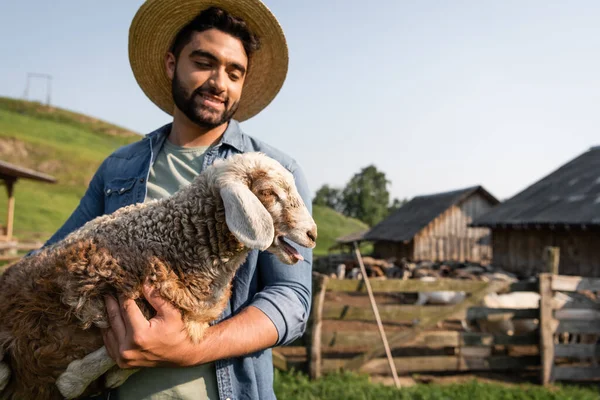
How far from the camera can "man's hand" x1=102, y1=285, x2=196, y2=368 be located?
164 centimetres

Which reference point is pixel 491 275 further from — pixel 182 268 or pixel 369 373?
pixel 182 268

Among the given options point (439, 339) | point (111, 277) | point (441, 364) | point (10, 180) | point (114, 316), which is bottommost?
point (441, 364)

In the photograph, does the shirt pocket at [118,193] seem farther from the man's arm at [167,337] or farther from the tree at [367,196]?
the tree at [367,196]

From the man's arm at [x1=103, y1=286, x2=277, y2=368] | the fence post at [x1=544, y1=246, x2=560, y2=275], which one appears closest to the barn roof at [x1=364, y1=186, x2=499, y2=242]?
the fence post at [x1=544, y1=246, x2=560, y2=275]

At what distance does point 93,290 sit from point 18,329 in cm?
35

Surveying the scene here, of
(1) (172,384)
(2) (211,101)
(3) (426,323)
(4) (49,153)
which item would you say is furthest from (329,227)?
(1) (172,384)

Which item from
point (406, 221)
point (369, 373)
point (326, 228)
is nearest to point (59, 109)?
point (326, 228)

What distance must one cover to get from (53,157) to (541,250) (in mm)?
45532

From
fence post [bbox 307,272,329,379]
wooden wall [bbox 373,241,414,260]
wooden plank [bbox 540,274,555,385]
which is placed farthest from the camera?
wooden wall [bbox 373,241,414,260]

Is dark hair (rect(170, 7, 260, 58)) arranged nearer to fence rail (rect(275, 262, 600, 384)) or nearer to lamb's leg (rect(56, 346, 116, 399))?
lamb's leg (rect(56, 346, 116, 399))

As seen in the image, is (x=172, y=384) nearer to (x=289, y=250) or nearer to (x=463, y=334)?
(x=289, y=250)

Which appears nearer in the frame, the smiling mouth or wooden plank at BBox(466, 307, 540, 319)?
the smiling mouth

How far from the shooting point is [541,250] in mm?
17656

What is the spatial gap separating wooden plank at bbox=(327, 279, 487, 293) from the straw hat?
4.95 meters
